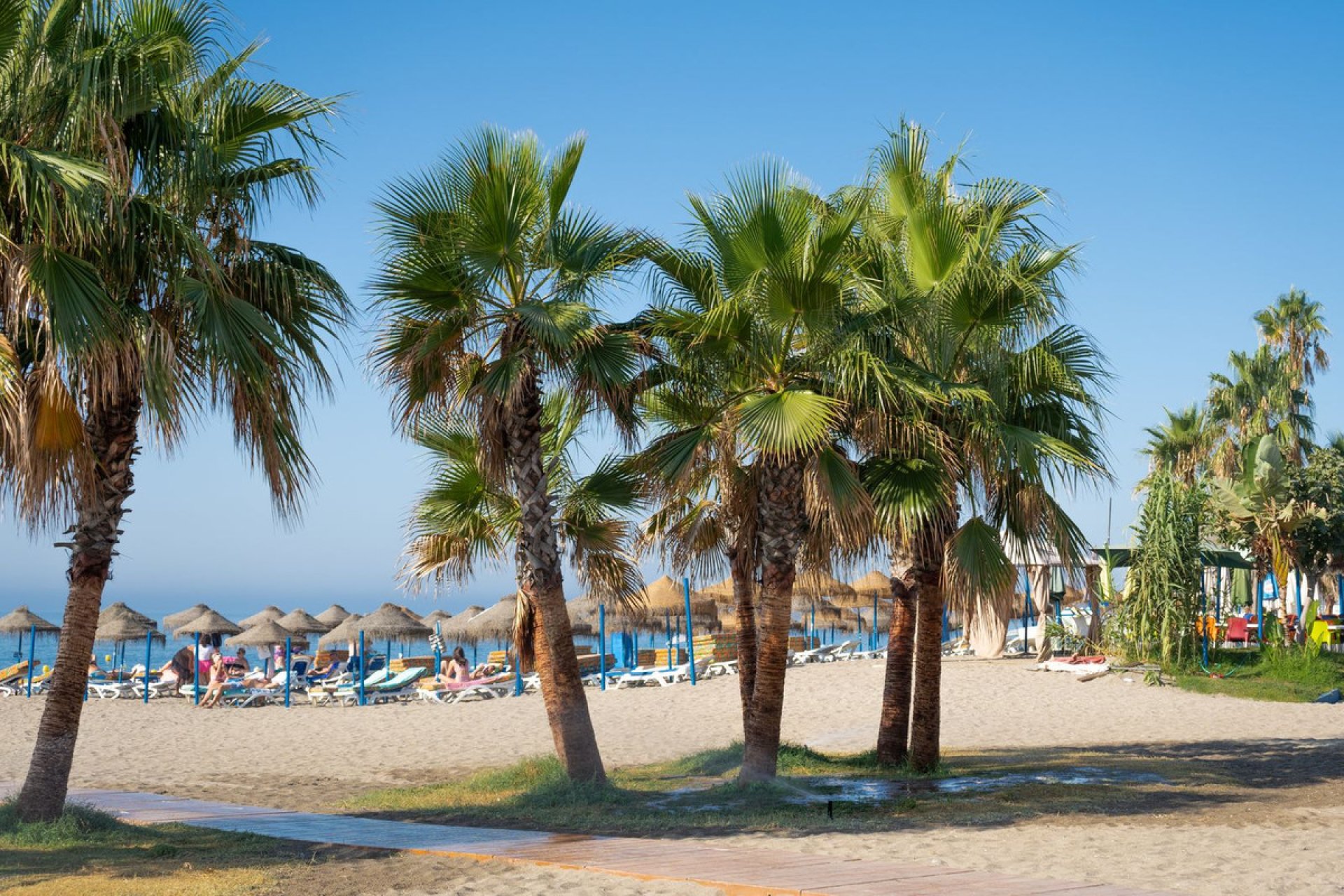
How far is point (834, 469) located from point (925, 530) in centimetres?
223

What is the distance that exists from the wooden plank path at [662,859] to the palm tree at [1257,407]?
31209mm

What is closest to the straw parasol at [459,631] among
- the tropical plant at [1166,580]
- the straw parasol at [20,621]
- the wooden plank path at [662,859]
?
the straw parasol at [20,621]

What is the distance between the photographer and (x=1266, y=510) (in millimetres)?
26719

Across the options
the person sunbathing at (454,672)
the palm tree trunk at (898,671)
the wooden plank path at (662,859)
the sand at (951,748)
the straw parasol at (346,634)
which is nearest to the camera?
the wooden plank path at (662,859)

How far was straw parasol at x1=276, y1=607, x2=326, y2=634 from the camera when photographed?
38.4 m

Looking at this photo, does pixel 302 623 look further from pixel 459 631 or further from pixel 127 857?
pixel 127 857

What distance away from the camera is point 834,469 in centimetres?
1114

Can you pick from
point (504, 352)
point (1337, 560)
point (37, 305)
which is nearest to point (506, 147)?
point (504, 352)

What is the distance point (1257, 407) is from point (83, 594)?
34.6 m

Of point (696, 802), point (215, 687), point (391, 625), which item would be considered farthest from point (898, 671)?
point (391, 625)

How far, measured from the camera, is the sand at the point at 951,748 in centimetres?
856

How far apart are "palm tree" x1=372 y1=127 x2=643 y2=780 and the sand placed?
347cm

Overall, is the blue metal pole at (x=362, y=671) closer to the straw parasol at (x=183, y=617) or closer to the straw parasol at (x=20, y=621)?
the straw parasol at (x=183, y=617)

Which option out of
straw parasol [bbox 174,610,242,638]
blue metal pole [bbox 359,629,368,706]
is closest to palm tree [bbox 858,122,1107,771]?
blue metal pole [bbox 359,629,368,706]
